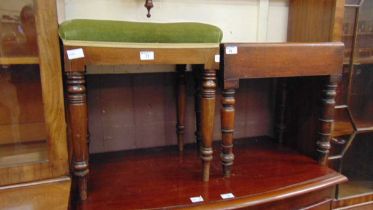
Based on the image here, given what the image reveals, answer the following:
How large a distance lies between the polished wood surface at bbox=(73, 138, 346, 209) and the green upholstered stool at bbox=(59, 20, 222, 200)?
0.39 feet

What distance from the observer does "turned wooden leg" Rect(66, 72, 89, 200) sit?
0.76 m

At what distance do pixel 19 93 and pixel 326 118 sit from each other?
1.01 metres

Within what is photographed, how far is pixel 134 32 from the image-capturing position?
801 millimetres

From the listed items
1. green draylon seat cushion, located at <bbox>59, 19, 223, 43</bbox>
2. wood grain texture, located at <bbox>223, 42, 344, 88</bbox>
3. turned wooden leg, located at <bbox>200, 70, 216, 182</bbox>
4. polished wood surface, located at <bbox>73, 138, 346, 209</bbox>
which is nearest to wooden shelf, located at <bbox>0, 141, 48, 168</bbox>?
polished wood surface, located at <bbox>73, 138, 346, 209</bbox>

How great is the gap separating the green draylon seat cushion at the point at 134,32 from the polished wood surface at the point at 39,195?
0.39 meters

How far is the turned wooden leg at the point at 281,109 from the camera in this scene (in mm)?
1334

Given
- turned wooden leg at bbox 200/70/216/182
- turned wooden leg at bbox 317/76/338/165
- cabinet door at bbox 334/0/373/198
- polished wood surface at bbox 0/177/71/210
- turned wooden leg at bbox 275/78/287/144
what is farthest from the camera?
turned wooden leg at bbox 275/78/287/144

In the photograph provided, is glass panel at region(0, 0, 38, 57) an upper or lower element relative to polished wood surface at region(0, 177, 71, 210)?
upper

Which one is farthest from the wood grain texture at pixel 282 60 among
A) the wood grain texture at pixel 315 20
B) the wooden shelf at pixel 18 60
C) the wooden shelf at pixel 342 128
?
the wooden shelf at pixel 18 60

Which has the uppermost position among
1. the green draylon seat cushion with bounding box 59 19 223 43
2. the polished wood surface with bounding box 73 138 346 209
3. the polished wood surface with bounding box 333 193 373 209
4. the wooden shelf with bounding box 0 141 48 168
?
the green draylon seat cushion with bounding box 59 19 223 43

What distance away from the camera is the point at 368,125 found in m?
1.25

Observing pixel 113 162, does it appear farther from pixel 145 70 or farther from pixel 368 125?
pixel 368 125

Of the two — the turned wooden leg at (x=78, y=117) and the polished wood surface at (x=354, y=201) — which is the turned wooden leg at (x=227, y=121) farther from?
the polished wood surface at (x=354, y=201)

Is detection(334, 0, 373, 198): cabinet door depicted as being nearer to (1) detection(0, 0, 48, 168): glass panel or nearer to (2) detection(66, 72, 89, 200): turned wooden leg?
(2) detection(66, 72, 89, 200): turned wooden leg
